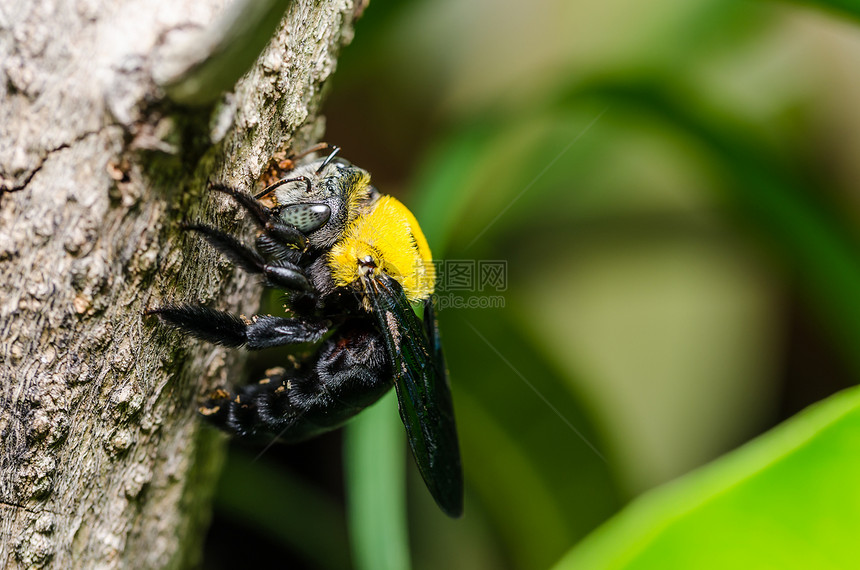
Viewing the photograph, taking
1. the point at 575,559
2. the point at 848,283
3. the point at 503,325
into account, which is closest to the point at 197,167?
the point at 575,559

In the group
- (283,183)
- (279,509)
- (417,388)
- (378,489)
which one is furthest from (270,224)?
(279,509)

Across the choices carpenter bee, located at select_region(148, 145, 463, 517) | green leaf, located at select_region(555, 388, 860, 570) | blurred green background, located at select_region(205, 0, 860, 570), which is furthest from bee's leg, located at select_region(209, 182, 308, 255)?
green leaf, located at select_region(555, 388, 860, 570)

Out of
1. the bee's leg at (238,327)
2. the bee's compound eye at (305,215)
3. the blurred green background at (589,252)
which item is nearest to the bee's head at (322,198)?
the bee's compound eye at (305,215)

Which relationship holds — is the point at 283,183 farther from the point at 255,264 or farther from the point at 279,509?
the point at 279,509

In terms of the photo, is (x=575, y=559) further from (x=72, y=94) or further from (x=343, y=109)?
(x=343, y=109)

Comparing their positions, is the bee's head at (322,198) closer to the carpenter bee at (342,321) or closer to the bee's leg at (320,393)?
the carpenter bee at (342,321)

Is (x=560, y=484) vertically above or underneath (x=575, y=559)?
underneath
